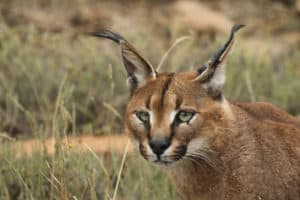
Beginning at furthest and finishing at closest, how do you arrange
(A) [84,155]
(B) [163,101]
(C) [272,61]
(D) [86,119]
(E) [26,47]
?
1. (C) [272,61]
2. (E) [26,47]
3. (D) [86,119]
4. (A) [84,155]
5. (B) [163,101]

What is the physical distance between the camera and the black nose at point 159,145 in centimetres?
512

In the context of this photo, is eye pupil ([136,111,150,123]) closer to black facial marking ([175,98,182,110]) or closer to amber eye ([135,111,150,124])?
amber eye ([135,111,150,124])

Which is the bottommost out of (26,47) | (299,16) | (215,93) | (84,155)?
(299,16)

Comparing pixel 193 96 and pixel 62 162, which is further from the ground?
pixel 193 96

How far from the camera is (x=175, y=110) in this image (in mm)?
5242

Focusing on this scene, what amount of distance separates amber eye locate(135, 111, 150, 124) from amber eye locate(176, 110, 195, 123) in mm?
176

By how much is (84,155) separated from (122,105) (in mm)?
3181

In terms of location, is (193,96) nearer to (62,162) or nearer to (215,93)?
(215,93)

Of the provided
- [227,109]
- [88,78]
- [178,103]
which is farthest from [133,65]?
[88,78]

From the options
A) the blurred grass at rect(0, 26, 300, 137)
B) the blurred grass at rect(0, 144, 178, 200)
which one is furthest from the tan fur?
the blurred grass at rect(0, 26, 300, 137)

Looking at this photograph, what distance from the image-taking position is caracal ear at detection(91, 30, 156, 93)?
5.49 meters

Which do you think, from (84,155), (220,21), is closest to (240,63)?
(220,21)

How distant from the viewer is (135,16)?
14477 mm

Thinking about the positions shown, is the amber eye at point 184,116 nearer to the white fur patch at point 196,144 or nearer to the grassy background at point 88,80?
the white fur patch at point 196,144
